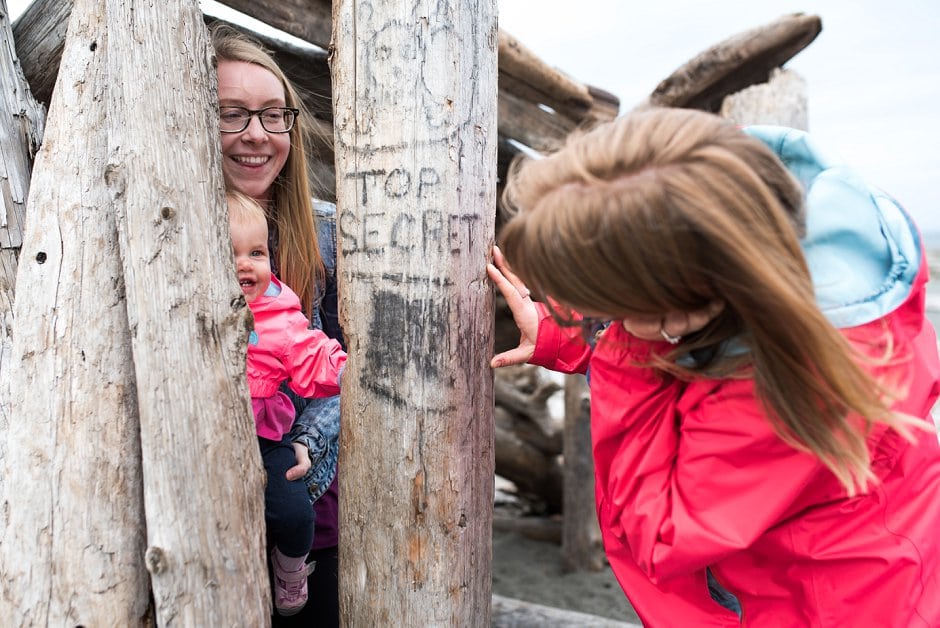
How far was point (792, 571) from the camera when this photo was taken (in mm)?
1382

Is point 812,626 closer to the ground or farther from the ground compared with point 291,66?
closer to the ground

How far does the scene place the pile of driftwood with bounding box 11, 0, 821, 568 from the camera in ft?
8.12

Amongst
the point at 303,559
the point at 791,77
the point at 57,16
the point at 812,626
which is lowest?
the point at 303,559

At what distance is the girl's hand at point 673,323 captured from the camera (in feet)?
4.03

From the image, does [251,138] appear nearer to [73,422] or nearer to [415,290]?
[415,290]

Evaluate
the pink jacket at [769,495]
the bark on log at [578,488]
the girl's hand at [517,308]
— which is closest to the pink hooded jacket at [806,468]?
the pink jacket at [769,495]

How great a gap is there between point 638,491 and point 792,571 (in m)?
0.33

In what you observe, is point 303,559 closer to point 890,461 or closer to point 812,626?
point 812,626

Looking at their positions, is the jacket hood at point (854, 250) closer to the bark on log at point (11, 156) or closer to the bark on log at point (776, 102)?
the bark on log at point (11, 156)

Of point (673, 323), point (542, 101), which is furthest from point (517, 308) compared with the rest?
point (542, 101)

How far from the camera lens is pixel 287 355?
1853 millimetres

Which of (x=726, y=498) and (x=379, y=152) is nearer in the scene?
(x=726, y=498)

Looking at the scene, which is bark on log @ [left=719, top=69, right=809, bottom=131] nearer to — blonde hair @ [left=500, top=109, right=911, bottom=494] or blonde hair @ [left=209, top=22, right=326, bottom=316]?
blonde hair @ [left=209, top=22, right=326, bottom=316]

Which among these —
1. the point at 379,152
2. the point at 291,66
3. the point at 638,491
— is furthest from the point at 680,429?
the point at 291,66
